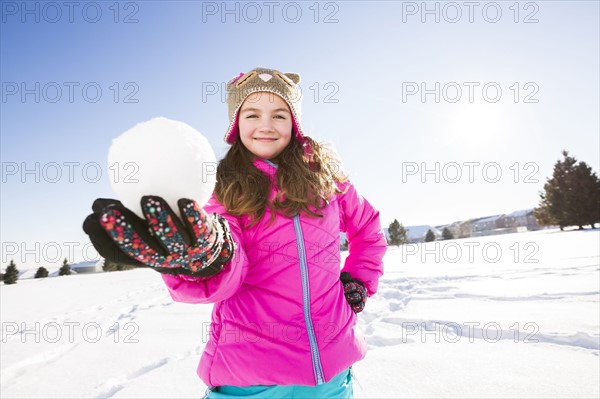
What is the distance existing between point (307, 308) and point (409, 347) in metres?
1.79

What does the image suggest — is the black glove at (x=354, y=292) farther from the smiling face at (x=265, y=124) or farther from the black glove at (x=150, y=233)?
the black glove at (x=150, y=233)

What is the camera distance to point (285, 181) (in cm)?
156

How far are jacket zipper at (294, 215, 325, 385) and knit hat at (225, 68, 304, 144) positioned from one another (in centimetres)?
72

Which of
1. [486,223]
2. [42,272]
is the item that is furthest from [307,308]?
[486,223]

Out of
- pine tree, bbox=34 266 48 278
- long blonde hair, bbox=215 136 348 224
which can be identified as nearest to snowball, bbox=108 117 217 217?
long blonde hair, bbox=215 136 348 224

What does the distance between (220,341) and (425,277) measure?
21.6 feet

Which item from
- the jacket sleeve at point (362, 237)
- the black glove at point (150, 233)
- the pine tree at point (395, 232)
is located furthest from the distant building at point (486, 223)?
the black glove at point (150, 233)

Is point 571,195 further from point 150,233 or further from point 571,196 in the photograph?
point 150,233

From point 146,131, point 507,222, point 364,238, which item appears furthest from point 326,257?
point 507,222

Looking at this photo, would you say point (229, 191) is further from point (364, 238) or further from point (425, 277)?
point (425, 277)

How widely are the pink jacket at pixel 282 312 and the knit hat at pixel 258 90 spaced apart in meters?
0.48

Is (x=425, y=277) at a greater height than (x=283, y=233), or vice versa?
(x=283, y=233)

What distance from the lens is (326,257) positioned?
1509 millimetres

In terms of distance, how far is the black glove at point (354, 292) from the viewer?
1618 mm
